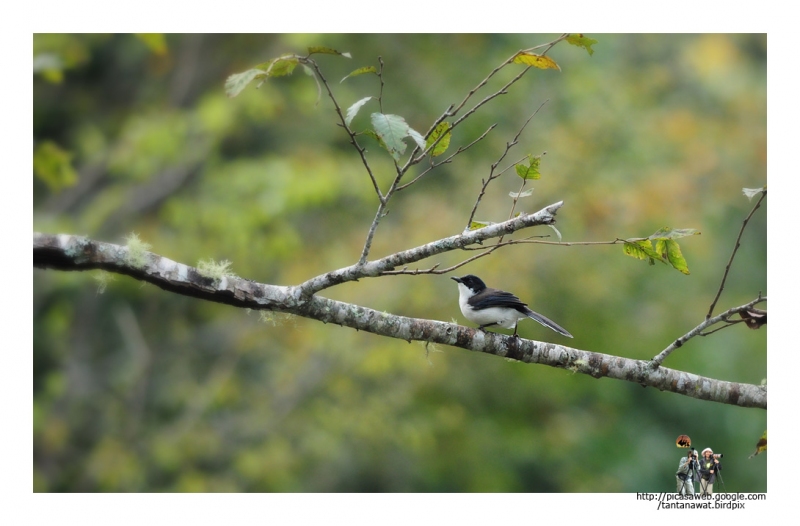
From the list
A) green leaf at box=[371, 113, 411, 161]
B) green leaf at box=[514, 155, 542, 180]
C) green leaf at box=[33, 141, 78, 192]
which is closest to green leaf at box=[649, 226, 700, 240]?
green leaf at box=[514, 155, 542, 180]

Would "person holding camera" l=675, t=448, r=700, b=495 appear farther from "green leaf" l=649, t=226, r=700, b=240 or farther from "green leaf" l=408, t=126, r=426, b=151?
"green leaf" l=408, t=126, r=426, b=151

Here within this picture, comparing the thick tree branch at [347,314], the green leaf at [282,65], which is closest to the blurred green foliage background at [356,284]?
the thick tree branch at [347,314]

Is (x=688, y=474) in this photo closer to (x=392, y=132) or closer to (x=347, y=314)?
(x=347, y=314)

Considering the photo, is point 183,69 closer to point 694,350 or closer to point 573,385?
point 573,385

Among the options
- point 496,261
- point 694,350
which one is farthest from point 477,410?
point 694,350

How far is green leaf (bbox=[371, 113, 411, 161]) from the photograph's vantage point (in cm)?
219

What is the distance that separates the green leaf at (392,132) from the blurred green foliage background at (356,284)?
3282 mm

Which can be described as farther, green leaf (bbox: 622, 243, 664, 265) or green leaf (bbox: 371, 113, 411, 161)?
green leaf (bbox: 622, 243, 664, 265)

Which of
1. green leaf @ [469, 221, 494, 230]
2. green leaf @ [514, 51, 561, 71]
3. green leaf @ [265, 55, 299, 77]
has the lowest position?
green leaf @ [469, 221, 494, 230]

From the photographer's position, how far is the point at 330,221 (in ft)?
22.5

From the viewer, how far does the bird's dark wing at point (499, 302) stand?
311 centimetres

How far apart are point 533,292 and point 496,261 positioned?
1.65 ft

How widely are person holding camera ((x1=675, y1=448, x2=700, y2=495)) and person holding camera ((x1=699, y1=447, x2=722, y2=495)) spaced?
3 centimetres

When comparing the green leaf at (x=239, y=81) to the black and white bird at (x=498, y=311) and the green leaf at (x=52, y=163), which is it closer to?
the green leaf at (x=52, y=163)
